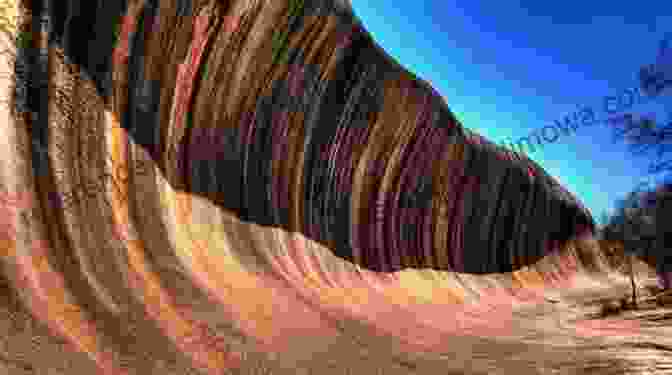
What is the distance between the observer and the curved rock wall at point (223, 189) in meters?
3.86

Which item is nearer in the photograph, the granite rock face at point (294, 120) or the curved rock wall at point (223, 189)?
the curved rock wall at point (223, 189)

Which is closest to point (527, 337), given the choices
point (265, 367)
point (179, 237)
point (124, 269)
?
point (265, 367)

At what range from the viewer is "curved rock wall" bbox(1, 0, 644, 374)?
3.86 meters

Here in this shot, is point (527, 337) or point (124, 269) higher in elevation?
point (124, 269)

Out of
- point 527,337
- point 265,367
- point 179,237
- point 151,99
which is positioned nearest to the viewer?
point 265,367

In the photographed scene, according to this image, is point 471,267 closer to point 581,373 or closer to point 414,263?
point 414,263

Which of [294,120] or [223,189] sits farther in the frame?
[294,120]

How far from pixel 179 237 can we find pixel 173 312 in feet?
4.53

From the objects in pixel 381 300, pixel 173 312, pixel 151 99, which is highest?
pixel 151 99

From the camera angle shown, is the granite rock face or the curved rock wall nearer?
the curved rock wall

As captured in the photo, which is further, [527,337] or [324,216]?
[324,216]

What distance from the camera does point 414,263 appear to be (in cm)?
1322

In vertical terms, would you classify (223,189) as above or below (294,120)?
below

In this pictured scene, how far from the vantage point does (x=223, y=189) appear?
7.15 meters
